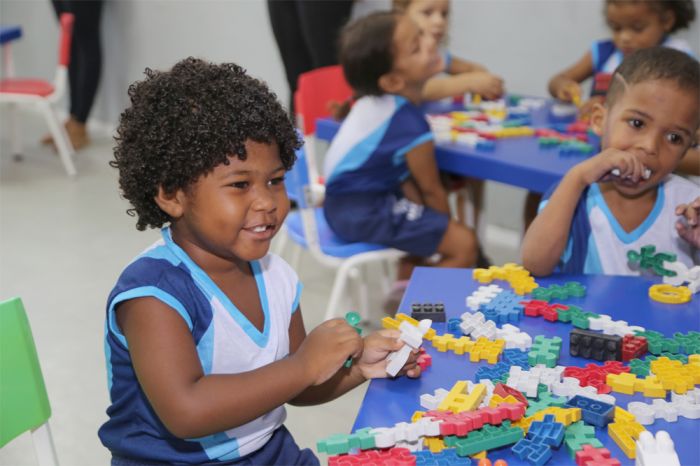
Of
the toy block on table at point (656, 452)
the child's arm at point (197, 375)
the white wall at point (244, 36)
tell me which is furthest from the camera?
the white wall at point (244, 36)

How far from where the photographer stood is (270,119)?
139 centimetres

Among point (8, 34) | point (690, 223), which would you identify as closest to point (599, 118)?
point (690, 223)

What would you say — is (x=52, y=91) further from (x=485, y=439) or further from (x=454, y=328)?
(x=485, y=439)

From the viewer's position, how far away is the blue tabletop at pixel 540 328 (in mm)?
1144

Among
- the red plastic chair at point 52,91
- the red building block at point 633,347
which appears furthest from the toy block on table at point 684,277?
the red plastic chair at point 52,91

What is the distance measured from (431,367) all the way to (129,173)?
56cm

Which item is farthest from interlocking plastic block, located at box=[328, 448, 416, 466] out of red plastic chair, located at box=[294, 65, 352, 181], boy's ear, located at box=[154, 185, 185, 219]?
red plastic chair, located at box=[294, 65, 352, 181]

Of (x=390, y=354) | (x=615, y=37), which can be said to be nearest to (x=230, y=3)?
(x=615, y=37)

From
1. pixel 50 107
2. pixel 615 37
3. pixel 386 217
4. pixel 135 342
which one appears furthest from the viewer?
pixel 50 107

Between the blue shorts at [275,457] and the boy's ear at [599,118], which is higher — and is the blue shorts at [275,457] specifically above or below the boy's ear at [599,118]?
below

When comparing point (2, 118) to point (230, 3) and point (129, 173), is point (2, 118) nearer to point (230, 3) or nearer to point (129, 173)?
point (230, 3)

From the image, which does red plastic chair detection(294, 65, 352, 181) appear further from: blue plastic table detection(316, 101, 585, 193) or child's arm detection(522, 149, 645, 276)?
child's arm detection(522, 149, 645, 276)

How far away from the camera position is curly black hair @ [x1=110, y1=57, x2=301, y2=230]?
1.34 m

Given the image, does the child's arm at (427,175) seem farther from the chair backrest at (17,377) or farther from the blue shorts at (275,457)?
the chair backrest at (17,377)
